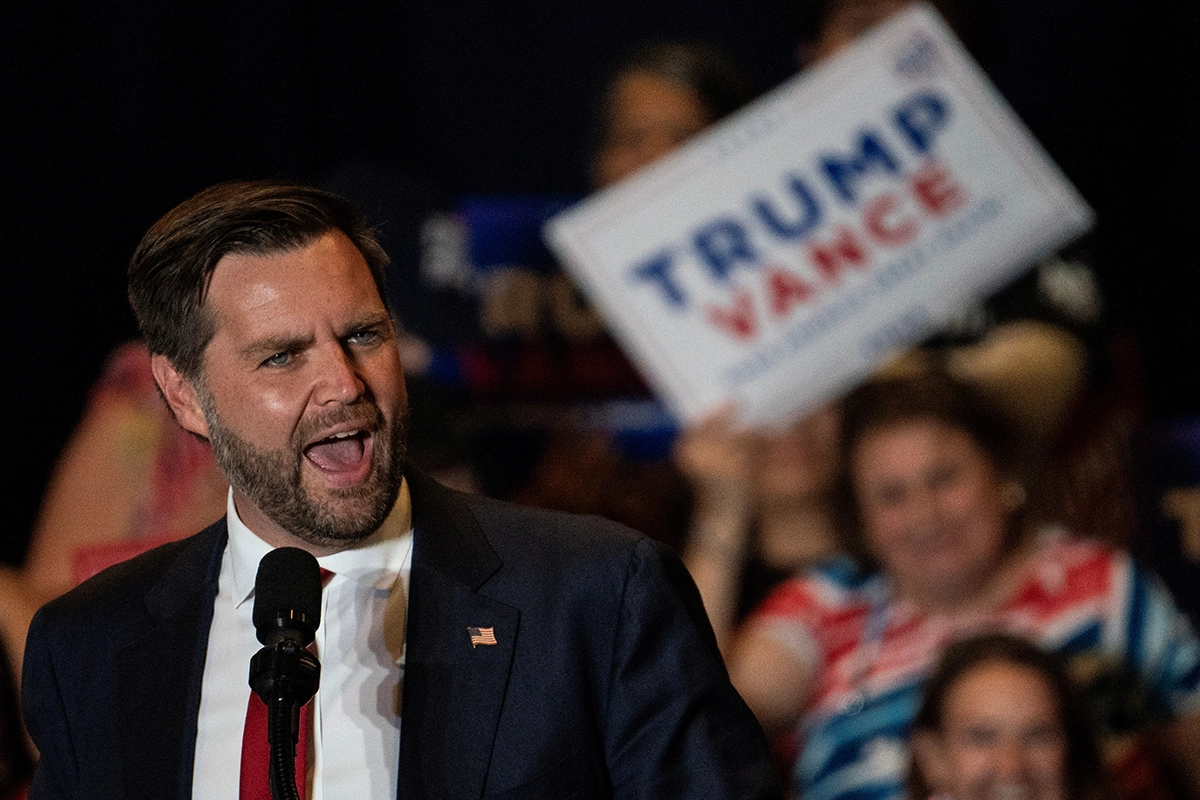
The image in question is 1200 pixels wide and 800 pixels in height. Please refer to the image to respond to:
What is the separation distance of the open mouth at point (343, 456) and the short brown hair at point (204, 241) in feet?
0.62

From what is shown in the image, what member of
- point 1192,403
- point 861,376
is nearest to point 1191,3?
point 1192,403

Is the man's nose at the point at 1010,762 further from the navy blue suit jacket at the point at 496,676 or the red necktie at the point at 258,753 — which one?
the red necktie at the point at 258,753

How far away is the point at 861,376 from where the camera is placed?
2914mm

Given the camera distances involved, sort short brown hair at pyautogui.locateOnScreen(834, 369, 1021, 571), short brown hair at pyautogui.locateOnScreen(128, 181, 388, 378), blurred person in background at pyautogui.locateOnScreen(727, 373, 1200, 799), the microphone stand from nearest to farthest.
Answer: the microphone stand, short brown hair at pyautogui.locateOnScreen(128, 181, 388, 378), blurred person in background at pyautogui.locateOnScreen(727, 373, 1200, 799), short brown hair at pyautogui.locateOnScreen(834, 369, 1021, 571)

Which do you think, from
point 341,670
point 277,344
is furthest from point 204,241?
point 341,670

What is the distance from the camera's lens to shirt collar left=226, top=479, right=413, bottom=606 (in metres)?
1.51

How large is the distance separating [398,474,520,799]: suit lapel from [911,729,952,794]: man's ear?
1547 millimetres

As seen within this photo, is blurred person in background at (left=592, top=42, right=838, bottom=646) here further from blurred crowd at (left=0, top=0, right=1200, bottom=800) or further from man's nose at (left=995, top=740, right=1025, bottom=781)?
man's nose at (left=995, top=740, right=1025, bottom=781)

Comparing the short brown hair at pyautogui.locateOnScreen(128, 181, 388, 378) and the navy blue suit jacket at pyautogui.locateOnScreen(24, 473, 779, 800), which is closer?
the navy blue suit jacket at pyautogui.locateOnScreen(24, 473, 779, 800)

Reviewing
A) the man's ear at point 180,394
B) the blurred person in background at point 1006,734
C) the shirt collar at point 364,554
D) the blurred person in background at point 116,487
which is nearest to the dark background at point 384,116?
the blurred person in background at point 116,487

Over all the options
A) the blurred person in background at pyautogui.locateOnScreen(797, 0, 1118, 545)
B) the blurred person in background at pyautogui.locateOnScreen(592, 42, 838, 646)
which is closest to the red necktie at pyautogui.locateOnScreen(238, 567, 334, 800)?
the blurred person in background at pyautogui.locateOnScreen(592, 42, 838, 646)

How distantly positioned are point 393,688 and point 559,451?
1.75m

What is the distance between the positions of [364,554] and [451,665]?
0.58 ft

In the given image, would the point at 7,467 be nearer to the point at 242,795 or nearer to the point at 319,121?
the point at 319,121
